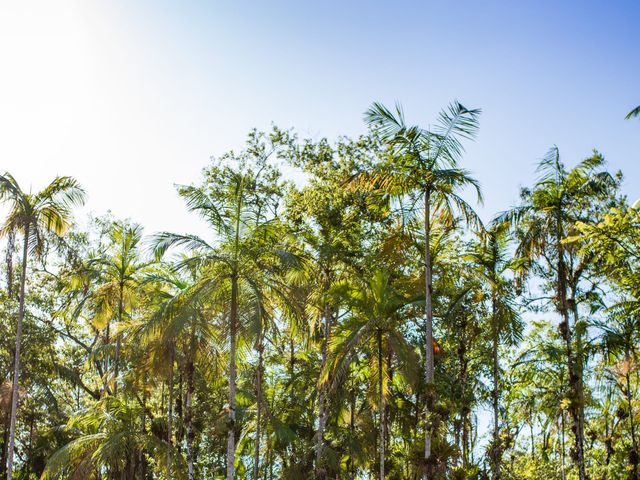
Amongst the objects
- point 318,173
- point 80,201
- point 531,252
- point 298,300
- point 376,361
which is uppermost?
point 318,173

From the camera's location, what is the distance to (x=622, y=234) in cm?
1452

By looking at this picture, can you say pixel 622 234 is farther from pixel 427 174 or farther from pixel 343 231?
pixel 343 231

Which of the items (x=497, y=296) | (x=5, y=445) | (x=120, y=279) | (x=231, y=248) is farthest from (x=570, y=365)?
(x=5, y=445)

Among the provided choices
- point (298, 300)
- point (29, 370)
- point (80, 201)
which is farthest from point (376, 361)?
point (29, 370)

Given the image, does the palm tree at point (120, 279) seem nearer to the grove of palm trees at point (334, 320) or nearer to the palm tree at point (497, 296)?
the grove of palm trees at point (334, 320)

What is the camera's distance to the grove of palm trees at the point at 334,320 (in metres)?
19.6

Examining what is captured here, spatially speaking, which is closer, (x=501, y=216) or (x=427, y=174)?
(x=427, y=174)

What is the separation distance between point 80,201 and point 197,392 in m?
9.96

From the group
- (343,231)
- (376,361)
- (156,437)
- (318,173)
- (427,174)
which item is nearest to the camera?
(427,174)

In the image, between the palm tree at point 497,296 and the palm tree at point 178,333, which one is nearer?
the palm tree at point 178,333

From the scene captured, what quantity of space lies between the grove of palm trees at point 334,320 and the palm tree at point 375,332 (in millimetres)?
57

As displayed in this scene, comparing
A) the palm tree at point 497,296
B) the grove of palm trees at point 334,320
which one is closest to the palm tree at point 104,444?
the grove of palm trees at point 334,320

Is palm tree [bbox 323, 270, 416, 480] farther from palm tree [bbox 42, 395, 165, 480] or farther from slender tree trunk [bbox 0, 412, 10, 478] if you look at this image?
slender tree trunk [bbox 0, 412, 10, 478]

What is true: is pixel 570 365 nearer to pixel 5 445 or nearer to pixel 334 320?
pixel 334 320
